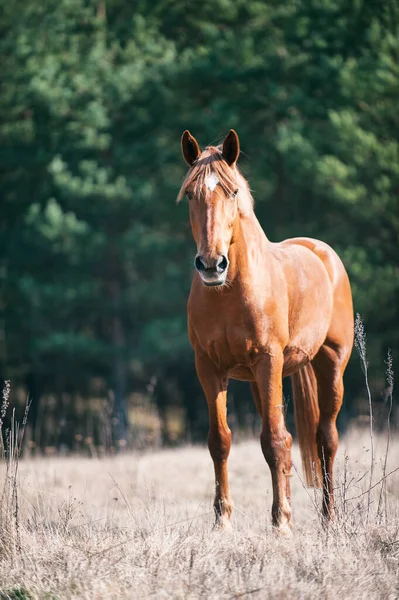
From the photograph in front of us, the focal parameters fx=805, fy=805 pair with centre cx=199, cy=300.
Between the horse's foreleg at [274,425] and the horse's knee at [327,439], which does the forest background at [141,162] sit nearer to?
the horse's knee at [327,439]

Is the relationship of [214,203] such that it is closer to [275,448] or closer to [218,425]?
[218,425]

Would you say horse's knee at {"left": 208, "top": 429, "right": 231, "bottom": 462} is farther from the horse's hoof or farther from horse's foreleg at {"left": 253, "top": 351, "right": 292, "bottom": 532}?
the horse's hoof

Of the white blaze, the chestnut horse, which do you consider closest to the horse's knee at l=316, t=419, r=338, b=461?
the chestnut horse

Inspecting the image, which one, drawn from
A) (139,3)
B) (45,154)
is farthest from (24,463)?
(139,3)

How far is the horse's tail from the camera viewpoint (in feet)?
21.1

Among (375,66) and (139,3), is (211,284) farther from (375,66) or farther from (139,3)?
(139,3)

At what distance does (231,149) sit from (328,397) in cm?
228

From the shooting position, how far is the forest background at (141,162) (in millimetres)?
18609

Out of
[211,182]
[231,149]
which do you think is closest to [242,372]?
[211,182]

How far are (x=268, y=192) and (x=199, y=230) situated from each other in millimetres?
14914

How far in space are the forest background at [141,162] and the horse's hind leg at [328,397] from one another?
1126 centimetres

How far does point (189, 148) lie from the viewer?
→ 212 inches

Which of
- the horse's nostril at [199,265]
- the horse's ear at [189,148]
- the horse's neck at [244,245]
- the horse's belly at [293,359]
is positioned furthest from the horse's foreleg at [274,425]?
the horse's ear at [189,148]

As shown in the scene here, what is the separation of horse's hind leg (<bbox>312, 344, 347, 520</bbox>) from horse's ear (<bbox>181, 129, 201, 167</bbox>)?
6.52 ft
